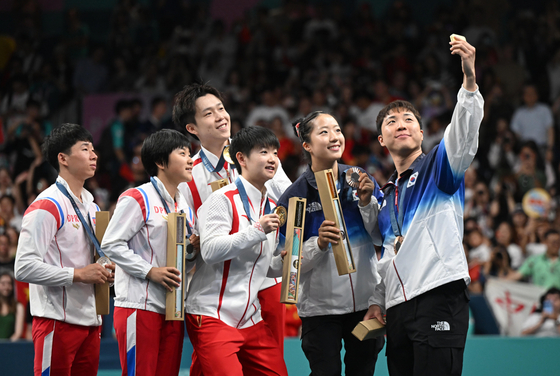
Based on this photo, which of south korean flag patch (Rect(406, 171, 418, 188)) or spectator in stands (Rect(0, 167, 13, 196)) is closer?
south korean flag patch (Rect(406, 171, 418, 188))

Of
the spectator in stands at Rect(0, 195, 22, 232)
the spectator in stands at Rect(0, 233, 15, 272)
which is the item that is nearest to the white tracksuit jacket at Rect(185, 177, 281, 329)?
the spectator in stands at Rect(0, 233, 15, 272)

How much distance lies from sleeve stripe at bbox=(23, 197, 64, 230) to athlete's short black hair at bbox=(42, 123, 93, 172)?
11.6 inches

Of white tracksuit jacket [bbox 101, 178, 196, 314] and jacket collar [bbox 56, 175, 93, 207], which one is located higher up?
jacket collar [bbox 56, 175, 93, 207]

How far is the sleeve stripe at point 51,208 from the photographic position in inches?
156

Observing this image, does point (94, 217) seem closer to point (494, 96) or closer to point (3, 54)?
point (494, 96)

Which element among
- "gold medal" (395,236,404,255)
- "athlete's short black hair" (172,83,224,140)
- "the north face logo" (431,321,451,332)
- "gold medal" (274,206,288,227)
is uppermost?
"athlete's short black hair" (172,83,224,140)

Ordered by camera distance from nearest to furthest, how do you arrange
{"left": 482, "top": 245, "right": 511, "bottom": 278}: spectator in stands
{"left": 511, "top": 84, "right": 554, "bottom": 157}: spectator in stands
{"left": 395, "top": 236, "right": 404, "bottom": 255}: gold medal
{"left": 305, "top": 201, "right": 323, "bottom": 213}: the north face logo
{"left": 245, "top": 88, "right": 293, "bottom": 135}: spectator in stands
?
{"left": 395, "top": 236, "right": 404, "bottom": 255}: gold medal < {"left": 305, "top": 201, "right": 323, "bottom": 213}: the north face logo < {"left": 482, "top": 245, "right": 511, "bottom": 278}: spectator in stands < {"left": 511, "top": 84, "right": 554, "bottom": 157}: spectator in stands < {"left": 245, "top": 88, "right": 293, "bottom": 135}: spectator in stands

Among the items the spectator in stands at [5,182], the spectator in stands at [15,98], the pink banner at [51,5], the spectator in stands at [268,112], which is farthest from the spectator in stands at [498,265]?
the pink banner at [51,5]

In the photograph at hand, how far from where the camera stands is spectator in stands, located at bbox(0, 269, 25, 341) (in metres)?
6.92

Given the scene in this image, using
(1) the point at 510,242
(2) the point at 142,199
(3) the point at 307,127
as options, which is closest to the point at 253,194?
(3) the point at 307,127

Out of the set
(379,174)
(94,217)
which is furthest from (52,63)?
(94,217)

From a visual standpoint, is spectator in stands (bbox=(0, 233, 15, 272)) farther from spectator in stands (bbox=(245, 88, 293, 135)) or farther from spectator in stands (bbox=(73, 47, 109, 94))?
spectator in stands (bbox=(73, 47, 109, 94))

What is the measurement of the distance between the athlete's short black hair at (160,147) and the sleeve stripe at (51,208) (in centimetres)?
63

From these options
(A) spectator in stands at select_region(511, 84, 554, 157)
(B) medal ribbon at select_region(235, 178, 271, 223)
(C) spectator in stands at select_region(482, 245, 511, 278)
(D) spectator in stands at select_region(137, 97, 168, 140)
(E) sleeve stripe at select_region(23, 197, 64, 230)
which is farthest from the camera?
(D) spectator in stands at select_region(137, 97, 168, 140)
